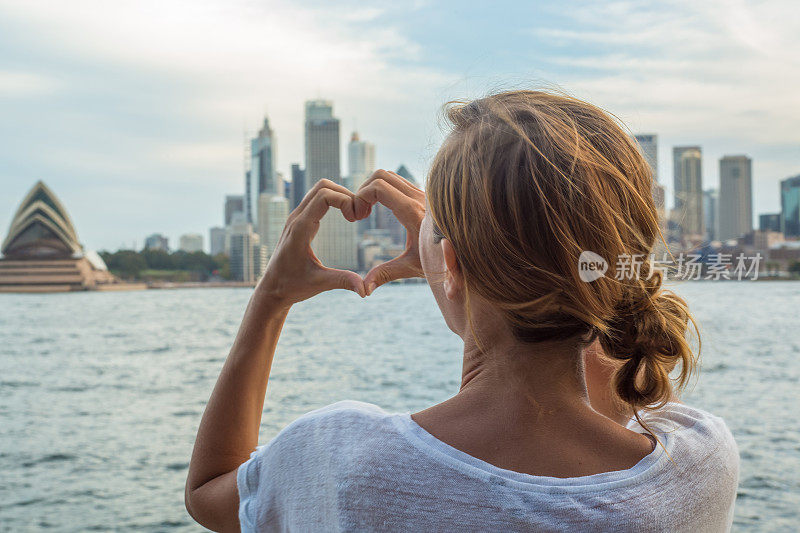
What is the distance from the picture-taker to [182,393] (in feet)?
42.6

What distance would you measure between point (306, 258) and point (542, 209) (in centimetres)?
27

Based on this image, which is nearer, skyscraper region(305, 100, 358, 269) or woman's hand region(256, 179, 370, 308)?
woman's hand region(256, 179, 370, 308)

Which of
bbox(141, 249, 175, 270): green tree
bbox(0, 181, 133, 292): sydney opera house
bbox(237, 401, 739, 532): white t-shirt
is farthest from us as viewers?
bbox(141, 249, 175, 270): green tree

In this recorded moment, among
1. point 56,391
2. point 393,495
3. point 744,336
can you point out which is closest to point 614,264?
point 393,495

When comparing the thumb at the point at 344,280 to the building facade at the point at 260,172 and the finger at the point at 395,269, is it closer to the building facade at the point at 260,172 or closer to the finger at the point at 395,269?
the finger at the point at 395,269

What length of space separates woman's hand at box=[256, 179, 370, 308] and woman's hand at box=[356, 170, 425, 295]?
2 cm

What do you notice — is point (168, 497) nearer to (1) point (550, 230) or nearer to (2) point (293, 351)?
(1) point (550, 230)

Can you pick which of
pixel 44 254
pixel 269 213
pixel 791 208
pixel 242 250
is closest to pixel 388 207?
pixel 791 208

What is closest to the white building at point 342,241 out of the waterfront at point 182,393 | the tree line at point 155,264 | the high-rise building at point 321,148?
the waterfront at point 182,393

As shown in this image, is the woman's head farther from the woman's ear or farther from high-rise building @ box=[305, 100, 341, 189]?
high-rise building @ box=[305, 100, 341, 189]

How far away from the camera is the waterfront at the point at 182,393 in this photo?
6.33 meters

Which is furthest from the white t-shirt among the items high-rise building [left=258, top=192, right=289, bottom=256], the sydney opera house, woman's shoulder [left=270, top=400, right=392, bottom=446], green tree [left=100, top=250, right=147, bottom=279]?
green tree [left=100, top=250, right=147, bottom=279]

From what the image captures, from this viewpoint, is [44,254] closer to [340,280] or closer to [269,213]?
[269,213]

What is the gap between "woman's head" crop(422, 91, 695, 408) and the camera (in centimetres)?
54
